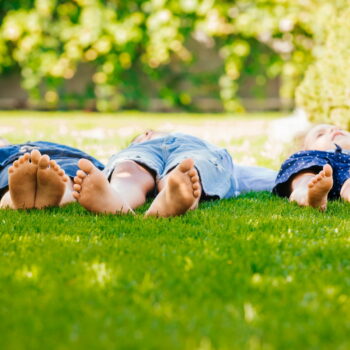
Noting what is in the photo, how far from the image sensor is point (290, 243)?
7.59ft

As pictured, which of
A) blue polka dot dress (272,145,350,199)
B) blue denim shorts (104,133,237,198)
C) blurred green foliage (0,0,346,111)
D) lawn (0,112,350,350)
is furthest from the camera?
blurred green foliage (0,0,346,111)

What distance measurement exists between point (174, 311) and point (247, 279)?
344 millimetres

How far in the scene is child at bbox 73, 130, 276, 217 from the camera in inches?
104

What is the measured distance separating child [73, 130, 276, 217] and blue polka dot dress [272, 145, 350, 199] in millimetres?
324

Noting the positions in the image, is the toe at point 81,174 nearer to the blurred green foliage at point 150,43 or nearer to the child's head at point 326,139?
the child's head at point 326,139

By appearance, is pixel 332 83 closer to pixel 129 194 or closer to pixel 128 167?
pixel 128 167

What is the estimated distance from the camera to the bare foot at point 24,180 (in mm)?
2752

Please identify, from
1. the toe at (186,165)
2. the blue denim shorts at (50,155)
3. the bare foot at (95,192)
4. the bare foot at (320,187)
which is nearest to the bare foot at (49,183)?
the bare foot at (95,192)

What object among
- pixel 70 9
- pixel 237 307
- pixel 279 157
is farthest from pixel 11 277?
pixel 70 9

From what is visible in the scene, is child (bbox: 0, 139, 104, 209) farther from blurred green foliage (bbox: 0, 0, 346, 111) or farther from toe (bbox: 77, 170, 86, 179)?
blurred green foliage (bbox: 0, 0, 346, 111)

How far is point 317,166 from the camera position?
10.8 feet

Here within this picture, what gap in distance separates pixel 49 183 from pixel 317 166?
1528 mm

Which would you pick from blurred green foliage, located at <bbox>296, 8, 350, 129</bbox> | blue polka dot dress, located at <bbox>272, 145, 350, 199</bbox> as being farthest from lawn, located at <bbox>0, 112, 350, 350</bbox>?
blurred green foliage, located at <bbox>296, 8, 350, 129</bbox>

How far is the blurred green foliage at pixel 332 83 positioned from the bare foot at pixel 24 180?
12.7ft
